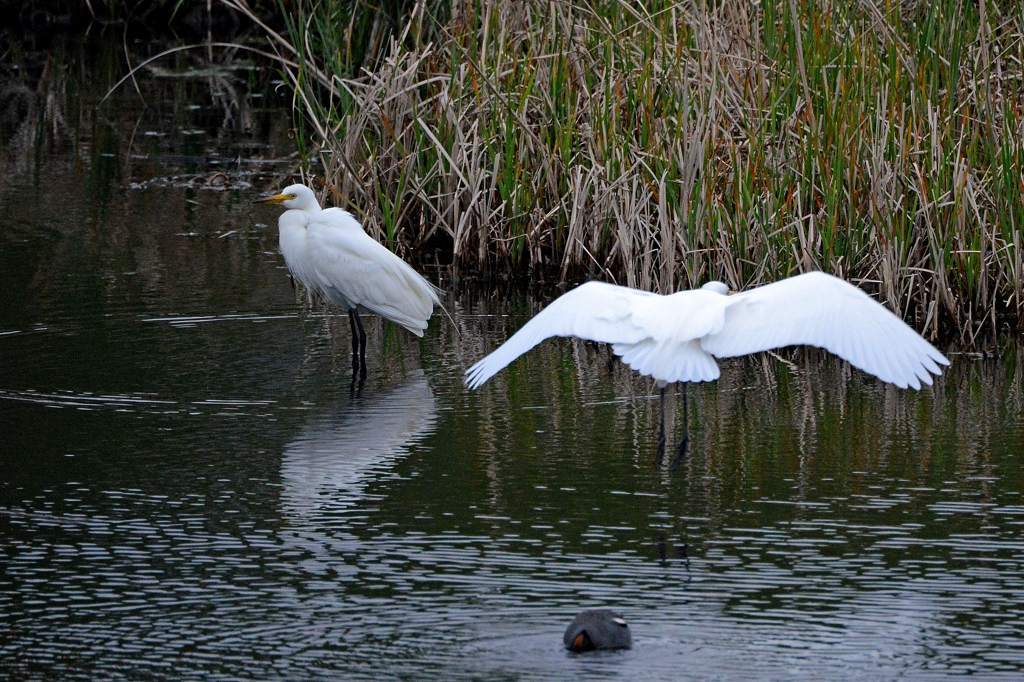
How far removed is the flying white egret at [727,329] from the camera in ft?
17.2

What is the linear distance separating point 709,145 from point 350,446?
8.32 feet

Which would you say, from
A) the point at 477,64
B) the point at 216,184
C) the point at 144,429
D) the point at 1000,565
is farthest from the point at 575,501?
the point at 216,184

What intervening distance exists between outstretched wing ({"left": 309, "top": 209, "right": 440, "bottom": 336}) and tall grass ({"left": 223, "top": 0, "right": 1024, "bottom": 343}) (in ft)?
3.12

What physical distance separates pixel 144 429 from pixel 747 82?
3456mm

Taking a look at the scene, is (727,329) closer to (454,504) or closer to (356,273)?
(454,504)

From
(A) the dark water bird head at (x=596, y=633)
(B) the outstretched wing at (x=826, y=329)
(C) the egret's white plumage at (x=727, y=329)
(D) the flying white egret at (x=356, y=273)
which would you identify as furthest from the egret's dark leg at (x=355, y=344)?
(A) the dark water bird head at (x=596, y=633)

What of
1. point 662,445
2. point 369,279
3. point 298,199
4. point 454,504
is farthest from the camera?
point 298,199

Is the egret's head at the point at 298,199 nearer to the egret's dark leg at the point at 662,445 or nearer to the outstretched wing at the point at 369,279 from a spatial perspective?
the outstretched wing at the point at 369,279

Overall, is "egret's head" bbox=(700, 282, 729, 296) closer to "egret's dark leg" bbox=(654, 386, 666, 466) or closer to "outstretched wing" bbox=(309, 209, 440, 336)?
"egret's dark leg" bbox=(654, 386, 666, 466)

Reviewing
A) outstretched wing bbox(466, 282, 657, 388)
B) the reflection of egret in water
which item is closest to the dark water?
the reflection of egret in water

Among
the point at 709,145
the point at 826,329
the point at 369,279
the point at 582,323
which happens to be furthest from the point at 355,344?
the point at 826,329

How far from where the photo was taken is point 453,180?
8.84 m

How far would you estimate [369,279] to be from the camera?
25.1ft

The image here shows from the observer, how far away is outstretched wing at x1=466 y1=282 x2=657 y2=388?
545 centimetres
